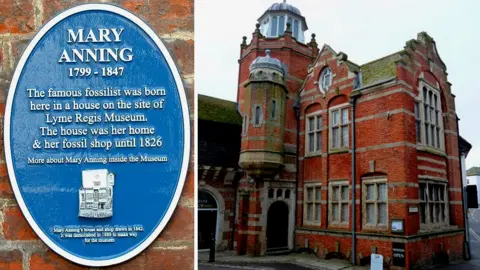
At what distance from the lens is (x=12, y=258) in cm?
272

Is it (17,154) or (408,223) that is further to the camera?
(408,223)

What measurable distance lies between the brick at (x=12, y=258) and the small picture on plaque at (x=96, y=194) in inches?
20.6

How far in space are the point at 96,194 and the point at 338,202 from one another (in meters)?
14.9

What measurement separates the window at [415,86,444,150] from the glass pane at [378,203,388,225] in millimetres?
3035

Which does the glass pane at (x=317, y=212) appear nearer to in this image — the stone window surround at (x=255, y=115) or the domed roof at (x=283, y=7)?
the stone window surround at (x=255, y=115)

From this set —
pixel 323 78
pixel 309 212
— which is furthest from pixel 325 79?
pixel 309 212

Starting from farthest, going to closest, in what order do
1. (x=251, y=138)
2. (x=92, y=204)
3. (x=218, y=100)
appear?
(x=218, y=100) < (x=251, y=138) < (x=92, y=204)

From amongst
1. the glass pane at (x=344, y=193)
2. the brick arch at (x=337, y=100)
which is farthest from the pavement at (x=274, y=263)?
the brick arch at (x=337, y=100)

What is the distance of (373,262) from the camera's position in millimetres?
10484

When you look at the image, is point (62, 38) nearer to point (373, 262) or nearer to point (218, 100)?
point (373, 262)

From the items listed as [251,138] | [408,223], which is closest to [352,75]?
[251,138]

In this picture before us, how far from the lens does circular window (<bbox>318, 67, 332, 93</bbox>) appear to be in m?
17.9

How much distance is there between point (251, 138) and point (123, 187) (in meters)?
15.0

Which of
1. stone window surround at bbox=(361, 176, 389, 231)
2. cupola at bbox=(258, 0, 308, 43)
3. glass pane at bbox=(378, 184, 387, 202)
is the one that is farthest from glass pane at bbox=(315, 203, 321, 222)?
cupola at bbox=(258, 0, 308, 43)
